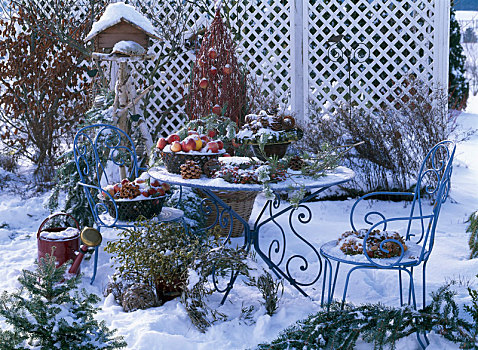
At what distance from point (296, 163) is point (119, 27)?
2.05 m

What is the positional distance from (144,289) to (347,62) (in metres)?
3.64

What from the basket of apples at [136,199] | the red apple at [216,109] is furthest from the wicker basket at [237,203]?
the red apple at [216,109]

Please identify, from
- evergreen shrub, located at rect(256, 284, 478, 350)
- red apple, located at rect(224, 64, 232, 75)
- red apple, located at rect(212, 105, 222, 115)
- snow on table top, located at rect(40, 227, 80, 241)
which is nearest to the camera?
evergreen shrub, located at rect(256, 284, 478, 350)

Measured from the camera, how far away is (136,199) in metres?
3.55

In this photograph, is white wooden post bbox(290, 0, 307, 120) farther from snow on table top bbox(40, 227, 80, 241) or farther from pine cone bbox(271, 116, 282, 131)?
snow on table top bbox(40, 227, 80, 241)

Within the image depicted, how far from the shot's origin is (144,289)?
127 inches

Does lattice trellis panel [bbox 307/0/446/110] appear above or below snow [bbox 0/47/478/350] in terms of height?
above

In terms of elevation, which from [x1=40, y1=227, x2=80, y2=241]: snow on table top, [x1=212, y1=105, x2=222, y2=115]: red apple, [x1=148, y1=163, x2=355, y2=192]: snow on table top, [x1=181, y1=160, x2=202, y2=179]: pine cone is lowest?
[x1=40, y1=227, x2=80, y2=241]: snow on table top

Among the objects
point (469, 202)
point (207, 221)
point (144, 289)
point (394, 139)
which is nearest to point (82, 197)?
point (207, 221)

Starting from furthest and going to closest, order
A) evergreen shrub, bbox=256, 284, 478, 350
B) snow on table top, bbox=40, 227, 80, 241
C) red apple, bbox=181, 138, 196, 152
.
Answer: snow on table top, bbox=40, 227, 80, 241 → red apple, bbox=181, 138, 196, 152 → evergreen shrub, bbox=256, 284, 478, 350

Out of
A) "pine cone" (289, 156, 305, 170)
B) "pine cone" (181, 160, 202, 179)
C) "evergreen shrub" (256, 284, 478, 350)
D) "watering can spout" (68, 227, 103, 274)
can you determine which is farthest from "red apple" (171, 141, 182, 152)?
"evergreen shrub" (256, 284, 478, 350)

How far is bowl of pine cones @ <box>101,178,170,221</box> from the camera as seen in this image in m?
Result: 3.57

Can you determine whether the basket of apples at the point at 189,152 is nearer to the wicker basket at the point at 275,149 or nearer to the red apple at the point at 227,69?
the wicker basket at the point at 275,149

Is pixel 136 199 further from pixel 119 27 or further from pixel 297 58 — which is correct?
pixel 297 58
